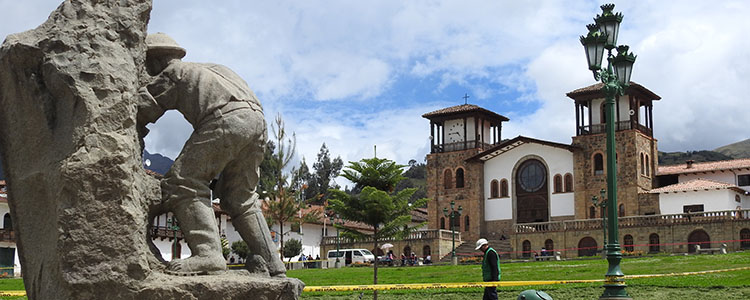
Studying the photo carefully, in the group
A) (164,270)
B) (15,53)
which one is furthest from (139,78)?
(164,270)

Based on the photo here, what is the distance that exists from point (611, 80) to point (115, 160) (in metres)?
9.63

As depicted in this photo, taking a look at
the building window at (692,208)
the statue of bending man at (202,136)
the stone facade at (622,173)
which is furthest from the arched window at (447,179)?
the statue of bending man at (202,136)

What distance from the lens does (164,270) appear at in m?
4.54

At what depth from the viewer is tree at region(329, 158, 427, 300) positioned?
64.6 ft

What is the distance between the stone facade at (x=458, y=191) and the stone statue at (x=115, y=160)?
5200 cm

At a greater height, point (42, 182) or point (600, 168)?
point (600, 168)

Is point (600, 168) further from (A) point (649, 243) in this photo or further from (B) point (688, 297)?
(B) point (688, 297)

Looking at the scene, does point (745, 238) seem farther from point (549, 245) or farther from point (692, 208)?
point (549, 245)

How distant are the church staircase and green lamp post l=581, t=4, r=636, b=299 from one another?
34.8 m

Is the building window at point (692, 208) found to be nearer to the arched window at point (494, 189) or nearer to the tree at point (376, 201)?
the arched window at point (494, 189)

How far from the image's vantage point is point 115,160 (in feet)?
13.9

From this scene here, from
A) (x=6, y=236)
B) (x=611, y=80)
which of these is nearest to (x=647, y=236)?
(x=6, y=236)

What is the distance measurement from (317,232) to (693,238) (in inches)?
1064

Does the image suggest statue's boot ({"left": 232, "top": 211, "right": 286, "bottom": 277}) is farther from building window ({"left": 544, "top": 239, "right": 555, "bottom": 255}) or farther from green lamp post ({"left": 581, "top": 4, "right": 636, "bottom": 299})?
building window ({"left": 544, "top": 239, "right": 555, "bottom": 255})
